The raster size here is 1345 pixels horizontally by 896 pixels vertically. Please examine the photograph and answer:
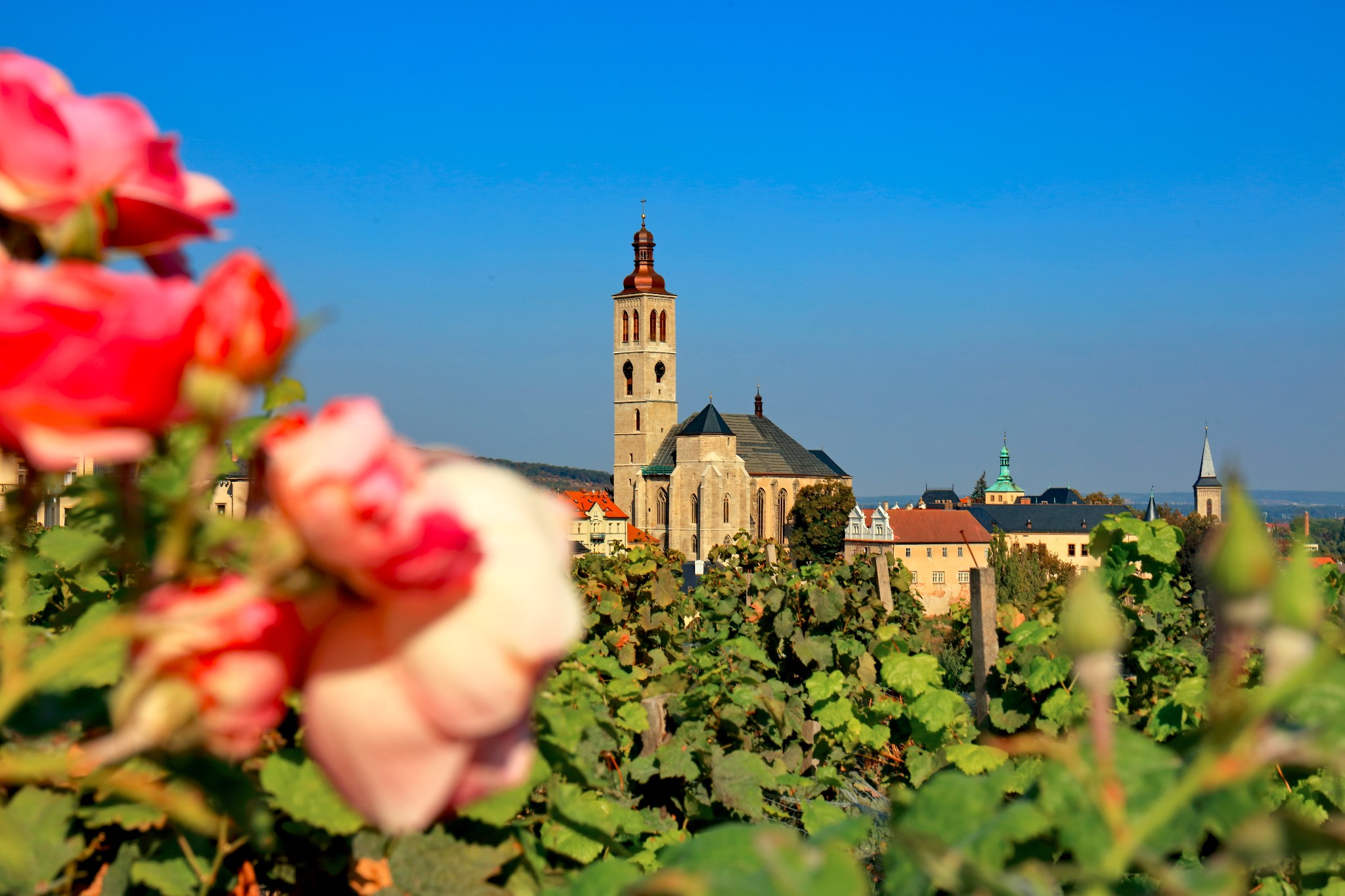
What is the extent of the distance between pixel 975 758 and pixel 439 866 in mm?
2884

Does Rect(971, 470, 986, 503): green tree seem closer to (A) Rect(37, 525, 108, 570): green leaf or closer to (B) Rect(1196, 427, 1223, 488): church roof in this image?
(B) Rect(1196, 427, 1223, 488): church roof

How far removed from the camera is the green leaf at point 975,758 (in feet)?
12.6

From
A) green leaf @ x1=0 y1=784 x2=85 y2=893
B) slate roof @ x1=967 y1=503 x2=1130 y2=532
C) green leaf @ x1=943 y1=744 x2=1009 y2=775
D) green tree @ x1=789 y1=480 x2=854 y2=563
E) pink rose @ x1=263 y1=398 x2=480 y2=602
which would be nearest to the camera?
pink rose @ x1=263 y1=398 x2=480 y2=602

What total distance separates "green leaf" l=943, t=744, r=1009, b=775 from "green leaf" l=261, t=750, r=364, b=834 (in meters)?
2.95

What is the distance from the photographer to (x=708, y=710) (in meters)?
4.12

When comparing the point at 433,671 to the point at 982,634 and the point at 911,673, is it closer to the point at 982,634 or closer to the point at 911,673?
the point at 982,634

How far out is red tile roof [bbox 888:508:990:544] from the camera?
67250 millimetres

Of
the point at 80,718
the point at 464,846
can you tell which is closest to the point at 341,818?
the point at 464,846

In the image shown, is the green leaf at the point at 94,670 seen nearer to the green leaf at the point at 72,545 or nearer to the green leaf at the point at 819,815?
the green leaf at the point at 72,545

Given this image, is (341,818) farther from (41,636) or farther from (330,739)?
(330,739)

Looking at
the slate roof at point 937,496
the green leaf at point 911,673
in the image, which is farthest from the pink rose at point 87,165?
the slate roof at point 937,496

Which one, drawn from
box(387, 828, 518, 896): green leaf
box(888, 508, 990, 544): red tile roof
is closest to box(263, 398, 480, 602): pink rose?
box(387, 828, 518, 896): green leaf

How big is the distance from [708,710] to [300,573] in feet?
12.2

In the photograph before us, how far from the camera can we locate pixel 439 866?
1.44 m
